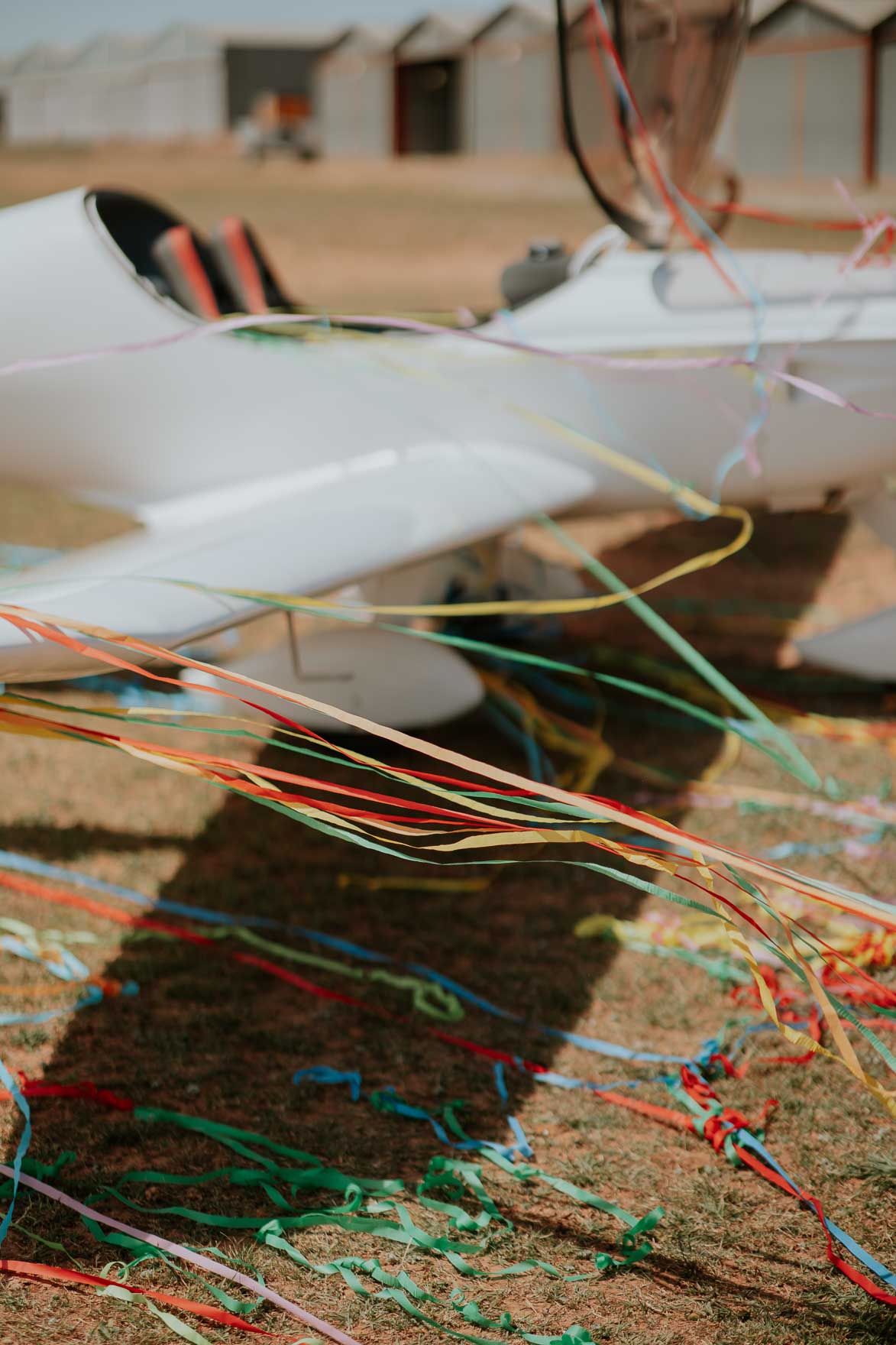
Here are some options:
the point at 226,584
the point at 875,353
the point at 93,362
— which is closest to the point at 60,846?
the point at 226,584

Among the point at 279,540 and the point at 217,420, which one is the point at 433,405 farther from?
the point at 279,540

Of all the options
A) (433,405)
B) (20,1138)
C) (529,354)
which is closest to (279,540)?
(433,405)

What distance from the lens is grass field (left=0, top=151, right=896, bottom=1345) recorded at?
2021 mm

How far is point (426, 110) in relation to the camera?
30.8 m

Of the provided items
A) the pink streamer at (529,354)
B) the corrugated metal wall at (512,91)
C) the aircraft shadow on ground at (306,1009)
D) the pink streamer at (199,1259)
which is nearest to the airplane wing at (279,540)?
the pink streamer at (529,354)

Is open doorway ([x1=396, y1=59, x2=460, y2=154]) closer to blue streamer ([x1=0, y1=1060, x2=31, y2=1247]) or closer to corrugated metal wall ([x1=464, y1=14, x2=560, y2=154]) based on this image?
corrugated metal wall ([x1=464, y1=14, x2=560, y2=154])

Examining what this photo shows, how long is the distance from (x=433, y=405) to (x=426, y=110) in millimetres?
29872

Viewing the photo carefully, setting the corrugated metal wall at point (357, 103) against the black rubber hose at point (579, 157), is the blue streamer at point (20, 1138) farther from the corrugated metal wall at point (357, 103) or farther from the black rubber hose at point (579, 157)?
the corrugated metal wall at point (357, 103)

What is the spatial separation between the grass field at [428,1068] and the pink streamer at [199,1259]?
0.03 meters

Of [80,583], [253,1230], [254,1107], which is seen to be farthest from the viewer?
[80,583]

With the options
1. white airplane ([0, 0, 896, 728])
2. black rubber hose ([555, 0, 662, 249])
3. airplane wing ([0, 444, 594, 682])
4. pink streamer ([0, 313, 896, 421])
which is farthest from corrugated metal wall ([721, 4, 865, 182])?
airplane wing ([0, 444, 594, 682])

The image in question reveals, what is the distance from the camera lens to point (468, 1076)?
2.59 meters

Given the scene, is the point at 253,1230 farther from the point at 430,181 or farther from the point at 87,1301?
the point at 430,181

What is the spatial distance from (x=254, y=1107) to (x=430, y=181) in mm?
→ 25032
